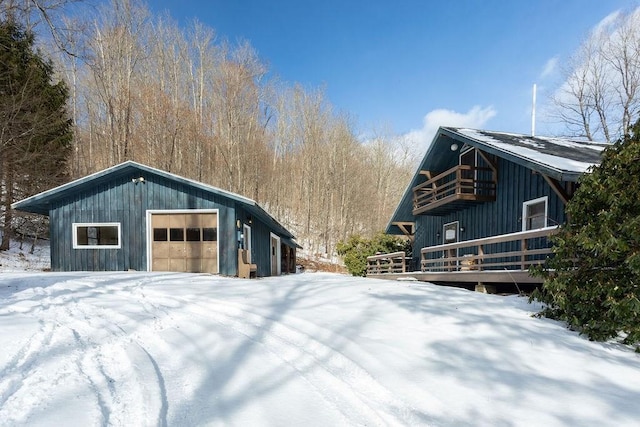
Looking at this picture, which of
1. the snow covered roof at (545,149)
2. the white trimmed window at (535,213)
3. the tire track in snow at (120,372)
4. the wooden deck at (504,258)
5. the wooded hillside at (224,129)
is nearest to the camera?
the tire track in snow at (120,372)

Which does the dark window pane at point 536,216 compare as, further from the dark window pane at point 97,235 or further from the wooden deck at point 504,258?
the dark window pane at point 97,235

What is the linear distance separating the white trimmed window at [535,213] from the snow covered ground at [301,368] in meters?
4.81

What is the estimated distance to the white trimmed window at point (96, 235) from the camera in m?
12.2

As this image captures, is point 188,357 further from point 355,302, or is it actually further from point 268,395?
point 355,302

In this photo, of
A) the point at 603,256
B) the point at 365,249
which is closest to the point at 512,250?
the point at 603,256

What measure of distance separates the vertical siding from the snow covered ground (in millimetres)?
4959

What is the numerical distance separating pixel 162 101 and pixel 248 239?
523 inches

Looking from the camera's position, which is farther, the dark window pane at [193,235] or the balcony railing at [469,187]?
the dark window pane at [193,235]

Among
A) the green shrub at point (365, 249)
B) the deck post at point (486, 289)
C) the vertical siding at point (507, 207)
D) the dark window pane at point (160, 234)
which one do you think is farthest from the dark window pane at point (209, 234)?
the vertical siding at point (507, 207)

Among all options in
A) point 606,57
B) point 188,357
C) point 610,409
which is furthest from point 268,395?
point 606,57

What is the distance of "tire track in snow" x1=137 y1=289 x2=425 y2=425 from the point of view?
235 cm

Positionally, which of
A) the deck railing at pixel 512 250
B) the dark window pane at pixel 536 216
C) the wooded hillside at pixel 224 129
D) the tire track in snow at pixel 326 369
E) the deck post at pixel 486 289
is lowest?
the deck post at pixel 486 289

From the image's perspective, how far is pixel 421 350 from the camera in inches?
138

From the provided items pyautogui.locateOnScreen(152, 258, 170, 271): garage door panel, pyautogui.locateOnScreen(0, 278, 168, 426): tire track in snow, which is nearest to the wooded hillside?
pyautogui.locateOnScreen(152, 258, 170, 271): garage door panel
